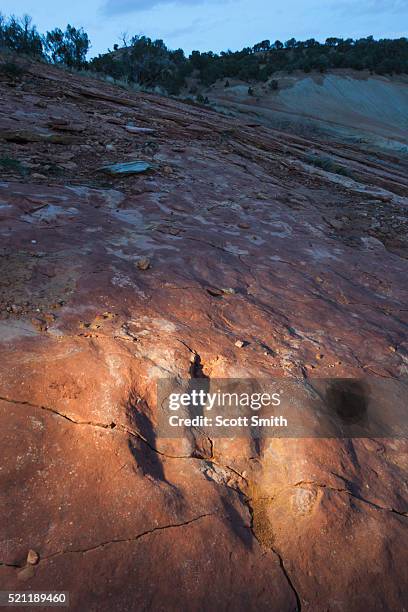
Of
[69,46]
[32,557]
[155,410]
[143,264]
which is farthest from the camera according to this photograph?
[69,46]

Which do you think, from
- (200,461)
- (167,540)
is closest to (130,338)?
Result: (200,461)

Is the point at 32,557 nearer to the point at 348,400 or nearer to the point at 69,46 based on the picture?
the point at 348,400

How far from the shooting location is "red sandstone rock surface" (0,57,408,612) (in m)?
1.37

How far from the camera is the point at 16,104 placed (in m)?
6.96

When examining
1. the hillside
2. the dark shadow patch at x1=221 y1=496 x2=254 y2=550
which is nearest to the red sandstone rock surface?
the dark shadow patch at x1=221 y1=496 x2=254 y2=550

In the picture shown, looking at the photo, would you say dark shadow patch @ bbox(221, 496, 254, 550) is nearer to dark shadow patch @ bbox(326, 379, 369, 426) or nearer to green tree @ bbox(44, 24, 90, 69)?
dark shadow patch @ bbox(326, 379, 369, 426)

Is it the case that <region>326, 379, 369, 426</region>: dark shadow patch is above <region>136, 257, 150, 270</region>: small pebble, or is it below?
→ below

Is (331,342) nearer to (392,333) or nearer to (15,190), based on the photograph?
(392,333)

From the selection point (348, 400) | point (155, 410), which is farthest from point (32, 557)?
point (348, 400)

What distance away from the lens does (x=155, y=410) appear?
186 centimetres

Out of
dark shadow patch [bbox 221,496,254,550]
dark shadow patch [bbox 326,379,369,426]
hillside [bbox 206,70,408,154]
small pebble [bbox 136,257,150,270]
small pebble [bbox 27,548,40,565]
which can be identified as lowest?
dark shadow patch [bbox 221,496,254,550]

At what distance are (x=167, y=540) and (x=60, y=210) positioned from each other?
3.13 m

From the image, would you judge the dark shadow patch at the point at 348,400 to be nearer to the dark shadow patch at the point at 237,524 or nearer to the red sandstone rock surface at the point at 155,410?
the red sandstone rock surface at the point at 155,410

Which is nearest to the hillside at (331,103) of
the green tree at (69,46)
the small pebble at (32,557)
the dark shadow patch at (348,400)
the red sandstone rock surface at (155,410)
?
the green tree at (69,46)
